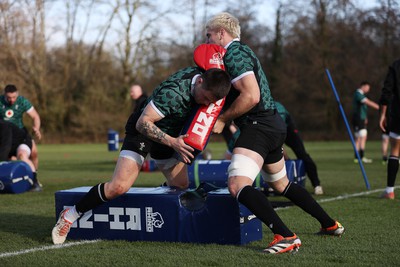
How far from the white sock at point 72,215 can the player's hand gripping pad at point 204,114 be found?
1.26m

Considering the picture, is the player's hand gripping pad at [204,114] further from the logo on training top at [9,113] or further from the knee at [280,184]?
the logo on training top at [9,113]

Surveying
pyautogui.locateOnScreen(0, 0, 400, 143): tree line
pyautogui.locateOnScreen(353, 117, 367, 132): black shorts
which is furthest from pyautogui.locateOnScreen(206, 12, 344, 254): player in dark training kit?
pyautogui.locateOnScreen(0, 0, 400, 143): tree line

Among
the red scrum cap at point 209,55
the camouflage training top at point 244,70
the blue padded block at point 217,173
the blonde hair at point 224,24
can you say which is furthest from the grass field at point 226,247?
the blonde hair at point 224,24

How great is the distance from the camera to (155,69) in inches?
1770

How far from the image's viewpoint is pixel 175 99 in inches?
201

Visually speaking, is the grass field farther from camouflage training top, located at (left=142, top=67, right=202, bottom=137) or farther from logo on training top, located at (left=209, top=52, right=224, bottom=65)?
logo on training top, located at (left=209, top=52, right=224, bottom=65)

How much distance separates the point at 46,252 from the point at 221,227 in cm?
146

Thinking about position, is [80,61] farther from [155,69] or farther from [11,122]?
[11,122]

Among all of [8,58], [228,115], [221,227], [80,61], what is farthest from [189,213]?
[80,61]

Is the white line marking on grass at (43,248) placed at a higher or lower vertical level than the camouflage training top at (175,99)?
lower

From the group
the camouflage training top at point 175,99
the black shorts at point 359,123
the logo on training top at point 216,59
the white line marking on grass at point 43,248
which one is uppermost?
the logo on training top at point 216,59

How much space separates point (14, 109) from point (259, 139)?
731cm

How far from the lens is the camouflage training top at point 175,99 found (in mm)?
5101

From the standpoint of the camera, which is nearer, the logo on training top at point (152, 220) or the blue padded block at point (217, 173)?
the logo on training top at point (152, 220)
